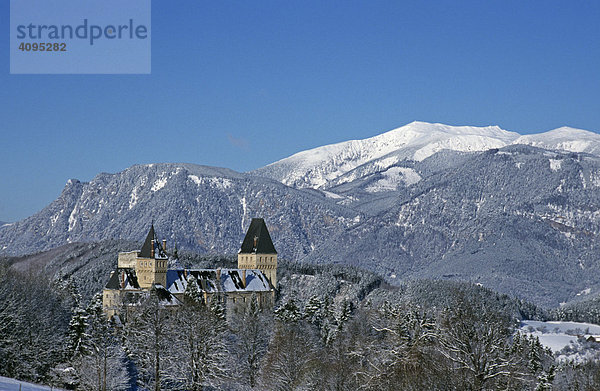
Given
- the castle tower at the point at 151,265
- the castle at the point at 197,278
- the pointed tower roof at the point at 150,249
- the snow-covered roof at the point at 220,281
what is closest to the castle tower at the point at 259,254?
the castle at the point at 197,278

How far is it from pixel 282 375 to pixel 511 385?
42434mm

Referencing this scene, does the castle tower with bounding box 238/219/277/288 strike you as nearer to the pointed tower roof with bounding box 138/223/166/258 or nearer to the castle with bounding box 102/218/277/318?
the castle with bounding box 102/218/277/318

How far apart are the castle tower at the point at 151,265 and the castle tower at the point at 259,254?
76.1ft

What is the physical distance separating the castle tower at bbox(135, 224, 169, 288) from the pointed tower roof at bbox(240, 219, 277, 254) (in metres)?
24.0

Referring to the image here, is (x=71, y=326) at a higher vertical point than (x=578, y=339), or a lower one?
higher

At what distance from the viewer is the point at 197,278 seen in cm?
14938

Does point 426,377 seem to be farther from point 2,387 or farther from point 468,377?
point 2,387

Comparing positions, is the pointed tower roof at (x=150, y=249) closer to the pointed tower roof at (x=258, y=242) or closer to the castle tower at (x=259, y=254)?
the castle tower at (x=259, y=254)

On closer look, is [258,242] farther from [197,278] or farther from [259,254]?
[197,278]

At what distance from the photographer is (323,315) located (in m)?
127

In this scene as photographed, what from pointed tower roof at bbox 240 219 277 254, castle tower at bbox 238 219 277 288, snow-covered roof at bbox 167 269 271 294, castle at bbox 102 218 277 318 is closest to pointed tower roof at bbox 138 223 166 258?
castle at bbox 102 218 277 318

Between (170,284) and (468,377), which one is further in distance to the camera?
(170,284)

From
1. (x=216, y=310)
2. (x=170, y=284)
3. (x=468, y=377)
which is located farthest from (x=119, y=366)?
(x=170, y=284)

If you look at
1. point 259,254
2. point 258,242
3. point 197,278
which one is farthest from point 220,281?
point 258,242
